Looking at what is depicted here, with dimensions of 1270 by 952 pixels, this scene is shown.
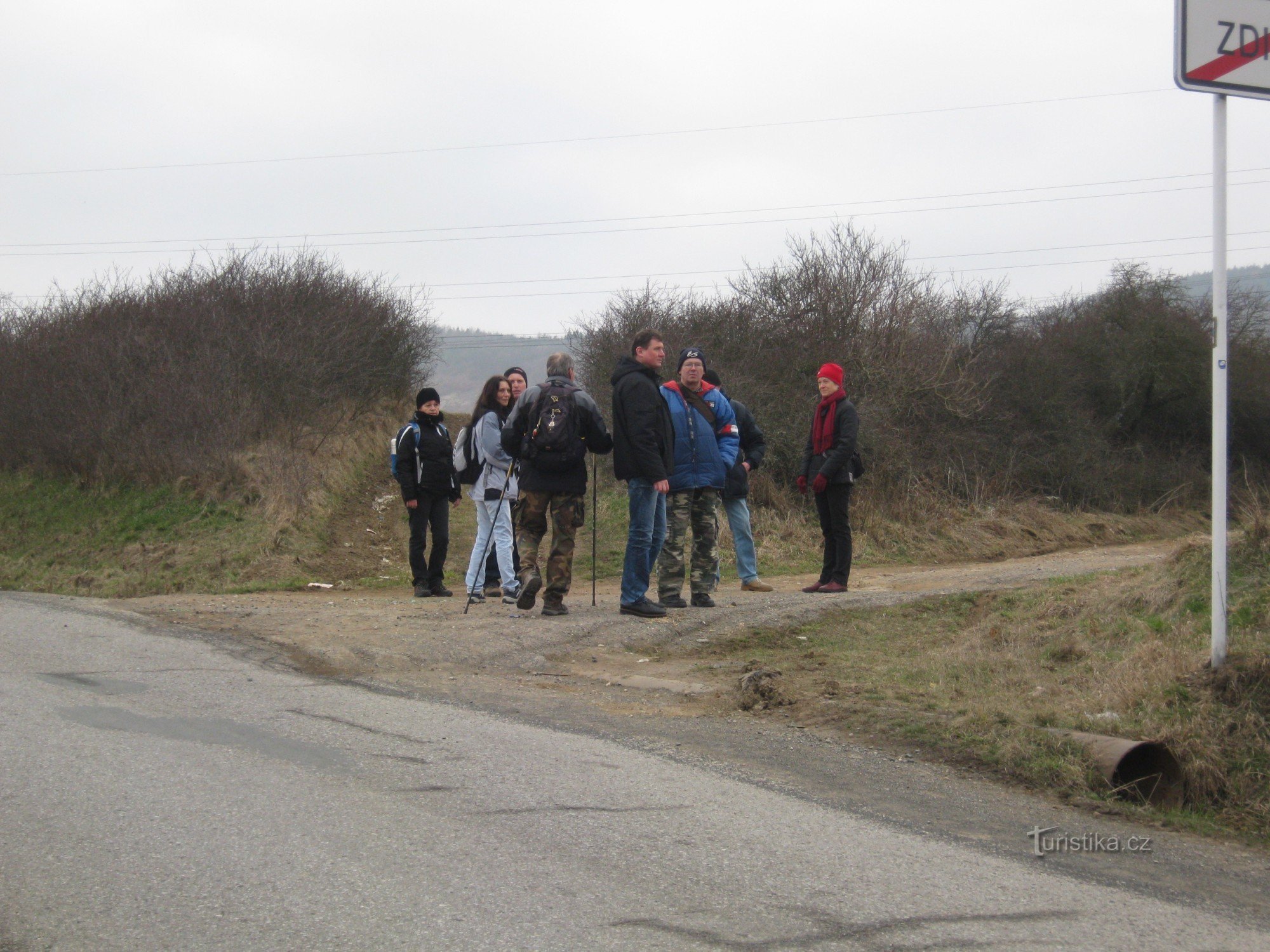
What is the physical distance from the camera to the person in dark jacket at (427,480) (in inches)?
480

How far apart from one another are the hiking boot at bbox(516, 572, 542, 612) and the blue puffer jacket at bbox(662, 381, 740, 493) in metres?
→ 1.41

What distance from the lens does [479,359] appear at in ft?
397

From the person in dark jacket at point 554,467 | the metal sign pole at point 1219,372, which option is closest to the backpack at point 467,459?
the person in dark jacket at point 554,467

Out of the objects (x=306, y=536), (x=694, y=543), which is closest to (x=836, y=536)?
(x=694, y=543)

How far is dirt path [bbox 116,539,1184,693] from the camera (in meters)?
7.93

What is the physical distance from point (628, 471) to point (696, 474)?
0.94 meters

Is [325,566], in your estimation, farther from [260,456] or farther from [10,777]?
[10,777]

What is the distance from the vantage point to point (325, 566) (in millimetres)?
15695

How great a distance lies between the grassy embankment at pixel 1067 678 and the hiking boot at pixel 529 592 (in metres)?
1.73

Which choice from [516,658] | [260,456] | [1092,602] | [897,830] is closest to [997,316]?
[260,456]

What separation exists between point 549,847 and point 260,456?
50.5 ft

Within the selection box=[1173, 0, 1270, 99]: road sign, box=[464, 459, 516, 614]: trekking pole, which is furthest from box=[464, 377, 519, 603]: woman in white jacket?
box=[1173, 0, 1270, 99]: road sign

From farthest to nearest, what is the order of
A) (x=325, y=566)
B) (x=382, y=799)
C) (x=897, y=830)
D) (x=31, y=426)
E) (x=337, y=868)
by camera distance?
(x=31, y=426) < (x=325, y=566) < (x=382, y=799) < (x=897, y=830) < (x=337, y=868)

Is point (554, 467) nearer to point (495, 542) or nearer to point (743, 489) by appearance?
point (495, 542)
